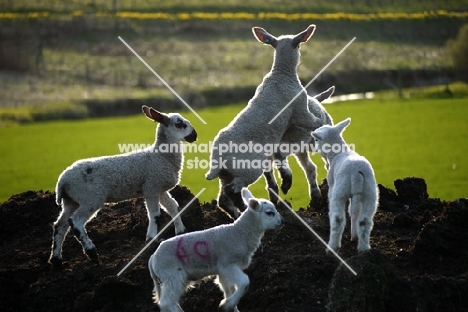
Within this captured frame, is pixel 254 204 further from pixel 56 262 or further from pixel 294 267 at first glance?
pixel 56 262

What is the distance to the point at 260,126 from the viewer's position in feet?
46.2

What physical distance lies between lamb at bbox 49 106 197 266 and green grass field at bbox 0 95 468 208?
7618 mm

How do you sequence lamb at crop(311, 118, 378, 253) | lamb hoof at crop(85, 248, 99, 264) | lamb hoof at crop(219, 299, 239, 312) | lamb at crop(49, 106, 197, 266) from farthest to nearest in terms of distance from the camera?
lamb at crop(49, 106, 197, 266), lamb hoof at crop(85, 248, 99, 264), lamb at crop(311, 118, 378, 253), lamb hoof at crop(219, 299, 239, 312)

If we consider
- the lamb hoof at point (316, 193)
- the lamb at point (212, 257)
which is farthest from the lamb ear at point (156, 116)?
the lamb at point (212, 257)

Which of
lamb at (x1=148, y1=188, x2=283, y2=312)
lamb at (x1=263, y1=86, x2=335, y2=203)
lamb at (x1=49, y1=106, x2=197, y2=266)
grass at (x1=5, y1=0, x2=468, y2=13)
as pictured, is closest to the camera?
lamb at (x1=148, y1=188, x2=283, y2=312)

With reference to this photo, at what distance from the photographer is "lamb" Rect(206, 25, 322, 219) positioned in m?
13.6

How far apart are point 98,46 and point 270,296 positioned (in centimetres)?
5420

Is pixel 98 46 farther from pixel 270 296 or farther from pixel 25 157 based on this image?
pixel 270 296

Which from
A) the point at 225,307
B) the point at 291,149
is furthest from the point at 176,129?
the point at 225,307

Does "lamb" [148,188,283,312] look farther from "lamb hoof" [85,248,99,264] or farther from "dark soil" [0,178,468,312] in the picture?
"lamb hoof" [85,248,99,264]

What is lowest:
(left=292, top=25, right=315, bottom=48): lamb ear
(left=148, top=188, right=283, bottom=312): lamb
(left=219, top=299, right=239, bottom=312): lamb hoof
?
(left=219, top=299, right=239, bottom=312): lamb hoof

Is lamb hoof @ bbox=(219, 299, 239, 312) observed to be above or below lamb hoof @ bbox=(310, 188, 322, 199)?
above

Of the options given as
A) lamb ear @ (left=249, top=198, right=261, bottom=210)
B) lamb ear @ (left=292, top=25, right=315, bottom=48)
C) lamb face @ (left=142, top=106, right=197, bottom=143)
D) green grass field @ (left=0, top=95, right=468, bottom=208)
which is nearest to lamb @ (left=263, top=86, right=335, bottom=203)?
lamb ear @ (left=292, top=25, right=315, bottom=48)

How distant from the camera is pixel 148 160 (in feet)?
45.9
